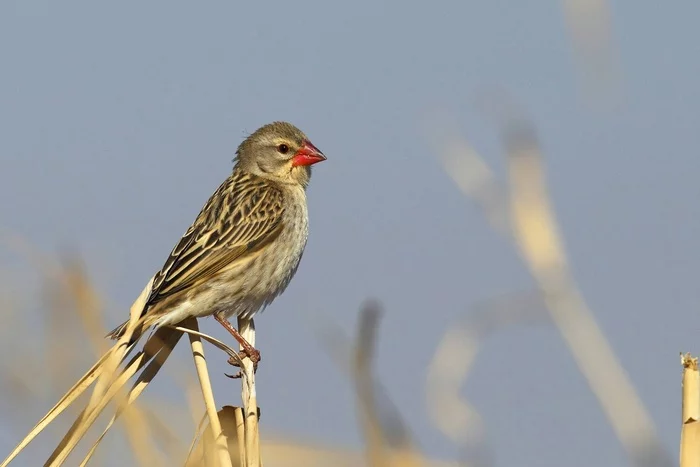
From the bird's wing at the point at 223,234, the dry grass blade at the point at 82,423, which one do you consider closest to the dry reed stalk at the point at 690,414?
the dry grass blade at the point at 82,423

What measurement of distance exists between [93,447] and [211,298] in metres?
2.76

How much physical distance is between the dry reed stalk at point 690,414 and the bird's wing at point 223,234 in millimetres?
3167

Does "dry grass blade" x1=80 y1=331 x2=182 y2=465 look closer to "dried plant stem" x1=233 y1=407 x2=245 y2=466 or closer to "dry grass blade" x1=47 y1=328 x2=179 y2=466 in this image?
"dry grass blade" x1=47 y1=328 x2=179 y2=466

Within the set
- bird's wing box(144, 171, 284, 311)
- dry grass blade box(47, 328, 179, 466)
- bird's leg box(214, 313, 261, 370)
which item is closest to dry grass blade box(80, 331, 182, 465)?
dry grass blade box(47, 328, 179, 466)

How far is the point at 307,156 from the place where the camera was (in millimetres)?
6355

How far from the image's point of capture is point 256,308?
5586 millimetres

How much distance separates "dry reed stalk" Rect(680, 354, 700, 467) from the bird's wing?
125 inches

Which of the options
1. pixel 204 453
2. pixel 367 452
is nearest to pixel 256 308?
pixel 204 453

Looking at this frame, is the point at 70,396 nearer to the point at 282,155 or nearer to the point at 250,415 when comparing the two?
the point at 250,415

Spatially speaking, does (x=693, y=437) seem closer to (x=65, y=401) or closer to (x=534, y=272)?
(x=534, y=272)

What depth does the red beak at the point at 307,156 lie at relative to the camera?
6.33 m

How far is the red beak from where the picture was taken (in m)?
6.33

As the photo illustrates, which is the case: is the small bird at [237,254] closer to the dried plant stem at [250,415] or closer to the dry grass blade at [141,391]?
the dry grass blade at [141,391]

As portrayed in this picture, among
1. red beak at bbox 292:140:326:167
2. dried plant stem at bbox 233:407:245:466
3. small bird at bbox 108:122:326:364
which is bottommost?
dried plant stem at bbox 233:407:245:466
